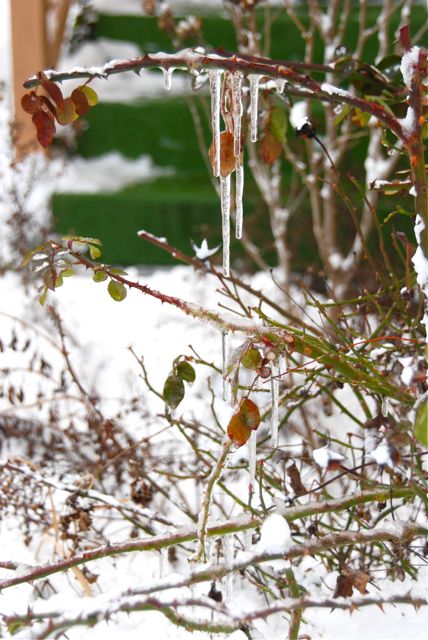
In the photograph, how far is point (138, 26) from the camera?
560 centimetres

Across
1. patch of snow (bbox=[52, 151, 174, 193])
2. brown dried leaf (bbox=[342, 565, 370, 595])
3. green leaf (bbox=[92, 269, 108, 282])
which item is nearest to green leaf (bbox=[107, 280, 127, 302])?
green leaf (bbox=[92, 269, 108, 282])

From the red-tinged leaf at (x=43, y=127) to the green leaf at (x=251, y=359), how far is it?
1.70ft

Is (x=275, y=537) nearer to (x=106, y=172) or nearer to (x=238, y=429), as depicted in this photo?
(x=238, y=429)

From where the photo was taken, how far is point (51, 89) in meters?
1.50

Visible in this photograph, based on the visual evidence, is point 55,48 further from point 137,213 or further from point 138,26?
point 137,213

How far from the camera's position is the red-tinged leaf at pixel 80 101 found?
1.58 meters

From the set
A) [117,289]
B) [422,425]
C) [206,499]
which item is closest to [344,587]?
[206,499]

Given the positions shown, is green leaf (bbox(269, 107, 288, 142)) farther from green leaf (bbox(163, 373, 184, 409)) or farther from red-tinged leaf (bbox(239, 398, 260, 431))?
red-tinged leaf (bbox(239, 398, 260, 431))

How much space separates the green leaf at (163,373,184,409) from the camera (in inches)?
67.4

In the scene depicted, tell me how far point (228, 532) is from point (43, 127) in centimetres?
83

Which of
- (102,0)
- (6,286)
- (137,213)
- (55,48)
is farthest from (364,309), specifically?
(102,0)

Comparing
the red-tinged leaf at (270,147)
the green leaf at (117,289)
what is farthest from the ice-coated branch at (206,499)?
the red-tinged leaf at (270,147)

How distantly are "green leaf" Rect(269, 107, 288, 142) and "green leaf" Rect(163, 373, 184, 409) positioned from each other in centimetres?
64

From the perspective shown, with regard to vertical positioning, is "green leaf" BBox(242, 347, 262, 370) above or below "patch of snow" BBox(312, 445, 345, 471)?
above
